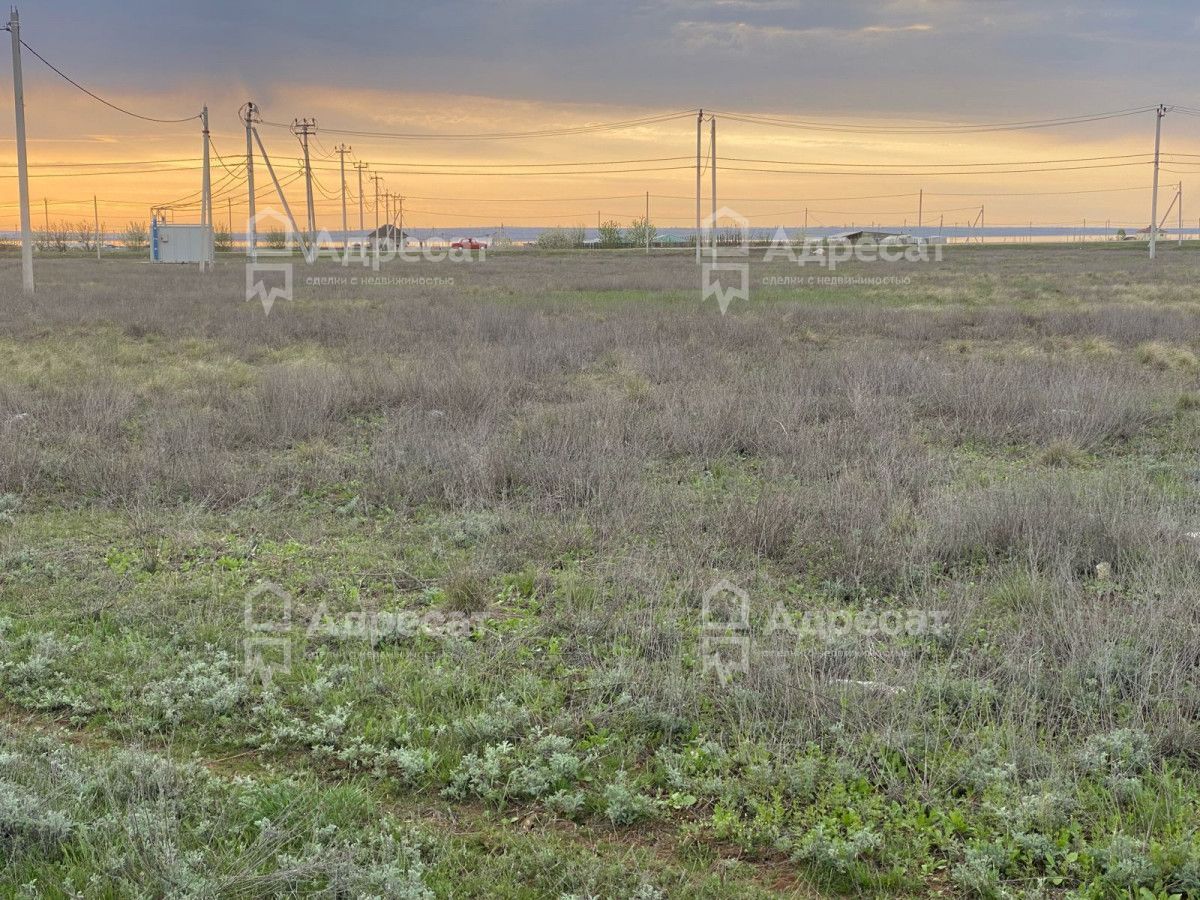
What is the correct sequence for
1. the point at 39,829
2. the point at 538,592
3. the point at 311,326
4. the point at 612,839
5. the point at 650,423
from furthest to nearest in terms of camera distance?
1. the point at 311,326
2. the point at 650,423
3. the point at 538,592
4. the point at 612,839
5. the point at 39,829

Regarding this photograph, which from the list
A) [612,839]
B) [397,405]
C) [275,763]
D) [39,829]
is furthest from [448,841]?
[397,405]

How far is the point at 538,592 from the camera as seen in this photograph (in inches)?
206

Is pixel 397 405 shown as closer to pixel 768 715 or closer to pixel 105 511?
pixel 105 511

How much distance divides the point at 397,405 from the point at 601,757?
8.01 metres
